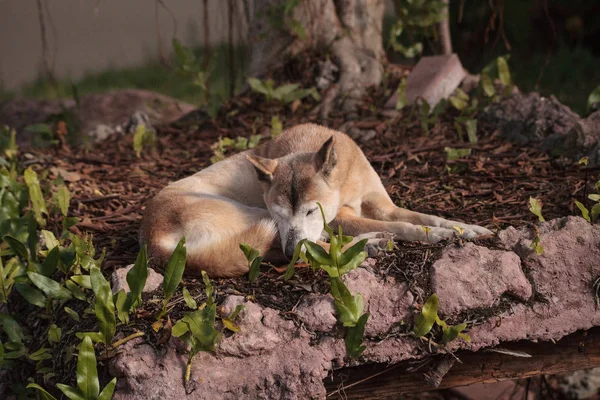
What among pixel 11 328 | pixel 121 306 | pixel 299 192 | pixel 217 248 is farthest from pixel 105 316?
pixel 299 192

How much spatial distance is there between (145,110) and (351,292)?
5119mm

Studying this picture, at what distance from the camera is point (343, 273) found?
11.6 feet

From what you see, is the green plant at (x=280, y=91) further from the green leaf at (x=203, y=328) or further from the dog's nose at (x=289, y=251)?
the green leaf at (x=203, y=328)

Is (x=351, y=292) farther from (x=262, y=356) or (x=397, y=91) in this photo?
(x=397, y=91)

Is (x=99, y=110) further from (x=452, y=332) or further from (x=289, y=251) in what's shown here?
(x=452, y=332)

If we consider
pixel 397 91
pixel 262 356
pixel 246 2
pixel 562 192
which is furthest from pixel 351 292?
pixel 246 2

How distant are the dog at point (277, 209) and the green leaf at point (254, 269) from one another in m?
0.09

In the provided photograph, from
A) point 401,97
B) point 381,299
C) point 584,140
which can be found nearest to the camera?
point 381,299

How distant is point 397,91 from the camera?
6.43m

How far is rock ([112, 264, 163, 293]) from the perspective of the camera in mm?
3637

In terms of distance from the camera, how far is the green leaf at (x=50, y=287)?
148 inches

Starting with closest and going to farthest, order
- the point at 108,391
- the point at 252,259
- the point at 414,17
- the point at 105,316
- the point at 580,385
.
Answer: the point at 108,391, the point at 105,316, the point at 252,259, the point at 580,385, the point at 414,17

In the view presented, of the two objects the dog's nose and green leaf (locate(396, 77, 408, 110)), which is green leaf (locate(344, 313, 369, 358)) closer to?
the dog's nose

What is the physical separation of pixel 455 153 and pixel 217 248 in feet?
7.96
